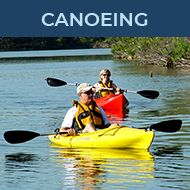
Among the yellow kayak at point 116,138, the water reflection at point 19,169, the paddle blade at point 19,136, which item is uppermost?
the paddle blade at point 19,136

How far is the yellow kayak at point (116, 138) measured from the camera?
41.6ft

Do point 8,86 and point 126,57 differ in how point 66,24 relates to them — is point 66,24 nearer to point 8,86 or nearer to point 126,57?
point 8,86

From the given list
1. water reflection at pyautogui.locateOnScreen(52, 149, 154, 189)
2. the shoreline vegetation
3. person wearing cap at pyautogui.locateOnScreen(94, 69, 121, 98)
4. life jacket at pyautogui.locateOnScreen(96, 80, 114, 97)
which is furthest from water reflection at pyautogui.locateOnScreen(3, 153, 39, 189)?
the shoreline vegetation

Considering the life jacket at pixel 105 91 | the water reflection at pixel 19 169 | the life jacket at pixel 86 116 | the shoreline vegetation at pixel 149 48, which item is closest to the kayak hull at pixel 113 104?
the life jacket at pixel 105 91

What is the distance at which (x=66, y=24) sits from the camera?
51.1 ft

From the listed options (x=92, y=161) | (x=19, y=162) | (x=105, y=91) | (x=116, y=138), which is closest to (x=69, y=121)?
(x=116, y=138)

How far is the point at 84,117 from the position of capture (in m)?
13.0

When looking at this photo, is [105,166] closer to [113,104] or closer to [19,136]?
[19,136]

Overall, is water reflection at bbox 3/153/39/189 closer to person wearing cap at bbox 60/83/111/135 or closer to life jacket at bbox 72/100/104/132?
person wearing cap at bbox 60/83/111/135

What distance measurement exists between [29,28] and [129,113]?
3.78 meters

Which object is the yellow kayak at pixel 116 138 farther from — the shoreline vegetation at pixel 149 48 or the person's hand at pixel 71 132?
the shoreline vegetation at pixel 149 48

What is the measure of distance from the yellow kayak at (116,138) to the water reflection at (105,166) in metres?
0.10

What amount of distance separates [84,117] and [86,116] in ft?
0.13

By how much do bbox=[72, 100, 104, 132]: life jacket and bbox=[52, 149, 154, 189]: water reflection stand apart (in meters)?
0.45
